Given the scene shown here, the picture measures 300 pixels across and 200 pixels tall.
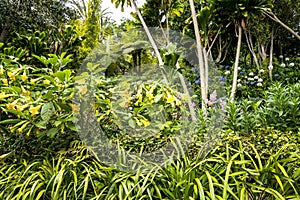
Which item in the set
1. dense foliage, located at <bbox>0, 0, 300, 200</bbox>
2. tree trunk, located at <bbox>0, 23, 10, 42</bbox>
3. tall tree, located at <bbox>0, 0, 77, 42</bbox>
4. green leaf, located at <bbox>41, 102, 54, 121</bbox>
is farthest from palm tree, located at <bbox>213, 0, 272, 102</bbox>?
tree trunk, located at <bbox>0, 23, 10, 42</bbox>

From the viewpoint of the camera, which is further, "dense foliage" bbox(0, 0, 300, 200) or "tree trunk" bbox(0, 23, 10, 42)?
"tree trunk" bbox(0, 23, 10, 42)

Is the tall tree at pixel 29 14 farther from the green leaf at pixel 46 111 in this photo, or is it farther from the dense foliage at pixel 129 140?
the green leaf at pixel 46 111

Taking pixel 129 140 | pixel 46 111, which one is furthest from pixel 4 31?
pixel 129 140

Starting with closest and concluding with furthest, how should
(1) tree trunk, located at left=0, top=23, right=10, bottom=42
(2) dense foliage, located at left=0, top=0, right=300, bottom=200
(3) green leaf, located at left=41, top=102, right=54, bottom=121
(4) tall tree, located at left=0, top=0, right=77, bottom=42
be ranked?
(2) dense foliage, located at left=0, top=0, right=300, bottom=200
(3) green leaf, located at left=41, top=102, right=54, bottom=121
(1) tree trunk, located at left=0, top=23, right=10, bottom=42
(4) tall tree, located at left=0, top=0, right=77, bottom=42

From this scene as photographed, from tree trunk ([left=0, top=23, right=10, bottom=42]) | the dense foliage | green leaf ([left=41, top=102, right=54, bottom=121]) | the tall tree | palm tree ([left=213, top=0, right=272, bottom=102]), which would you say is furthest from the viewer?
the tall tree

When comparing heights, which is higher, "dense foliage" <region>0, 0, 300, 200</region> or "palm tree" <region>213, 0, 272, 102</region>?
"palm tree" <region>213, 0, 272, 102</region>

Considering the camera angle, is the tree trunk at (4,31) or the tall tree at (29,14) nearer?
the tree trunk at (4,31)

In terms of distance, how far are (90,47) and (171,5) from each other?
1939mm

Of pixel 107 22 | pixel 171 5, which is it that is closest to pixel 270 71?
pixel 171 5

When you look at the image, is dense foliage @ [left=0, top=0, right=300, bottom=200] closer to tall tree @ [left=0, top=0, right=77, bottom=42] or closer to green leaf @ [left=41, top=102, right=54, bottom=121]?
green leaf @ [left=41, top=102, right=54, bottom=121]

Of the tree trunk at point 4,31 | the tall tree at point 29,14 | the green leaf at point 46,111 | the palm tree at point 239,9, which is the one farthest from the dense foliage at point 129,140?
the tall tree at point 29,14

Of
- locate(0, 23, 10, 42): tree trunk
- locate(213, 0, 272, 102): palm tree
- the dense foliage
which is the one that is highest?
locate(213, 0, 272, 102): palm tree

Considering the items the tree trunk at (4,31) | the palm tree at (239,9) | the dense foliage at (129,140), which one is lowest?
the dense foliage at (129,140)

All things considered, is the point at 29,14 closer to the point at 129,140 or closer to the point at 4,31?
the point at 4,31
